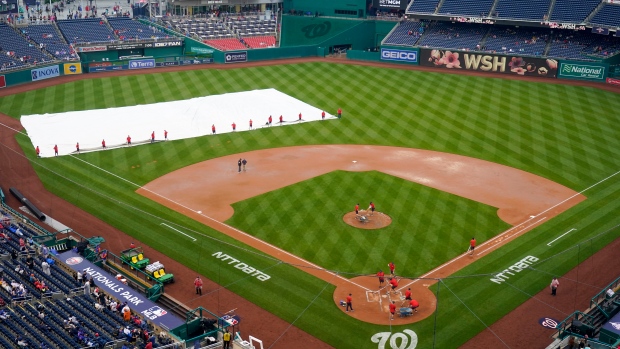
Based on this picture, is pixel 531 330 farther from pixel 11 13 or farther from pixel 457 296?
pixel 11 13

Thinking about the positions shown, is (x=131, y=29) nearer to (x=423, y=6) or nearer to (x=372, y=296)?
(x=423, y=6)

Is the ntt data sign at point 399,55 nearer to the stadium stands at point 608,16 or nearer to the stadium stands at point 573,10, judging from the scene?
the stadium stands at point 573,10

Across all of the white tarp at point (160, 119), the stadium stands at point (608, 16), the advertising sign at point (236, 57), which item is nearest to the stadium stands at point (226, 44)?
the advertising sign at point (236, 57)

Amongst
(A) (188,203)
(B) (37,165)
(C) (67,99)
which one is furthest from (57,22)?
(A) (188,203)

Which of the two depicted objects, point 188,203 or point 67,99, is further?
point 67,99

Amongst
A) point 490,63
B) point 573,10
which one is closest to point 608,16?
point 573,10

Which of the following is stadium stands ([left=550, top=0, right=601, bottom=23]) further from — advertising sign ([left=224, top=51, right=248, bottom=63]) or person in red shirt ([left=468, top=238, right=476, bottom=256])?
person in red shirt ([left=468, top=238, right=476, bottom=256])
